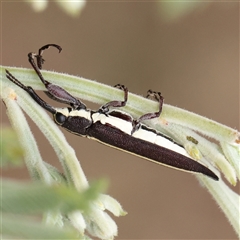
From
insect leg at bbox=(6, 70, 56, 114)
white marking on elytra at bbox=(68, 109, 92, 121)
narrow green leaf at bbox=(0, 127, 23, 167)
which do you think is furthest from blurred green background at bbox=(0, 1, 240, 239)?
narrow green leaf at bbox=(0, 127, 23, 167)

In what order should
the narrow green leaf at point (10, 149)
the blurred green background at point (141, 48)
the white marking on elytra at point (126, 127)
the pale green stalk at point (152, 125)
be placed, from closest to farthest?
the narrow green leaf at point (10, 149) < the pale green stalk at point (152, 125) < the white marking on elytra at point (126, 127) < the blurred green background at point (141, 48)

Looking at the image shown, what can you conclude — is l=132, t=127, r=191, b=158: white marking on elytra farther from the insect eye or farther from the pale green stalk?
the insect eye

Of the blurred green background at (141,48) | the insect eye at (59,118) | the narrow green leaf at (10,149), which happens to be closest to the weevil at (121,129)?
the insect eye at (59,118)

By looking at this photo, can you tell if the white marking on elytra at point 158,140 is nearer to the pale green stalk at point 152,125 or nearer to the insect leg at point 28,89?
the pale green stalk at point 152,125

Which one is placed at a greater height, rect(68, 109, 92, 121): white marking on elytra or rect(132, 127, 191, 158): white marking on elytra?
rect(68, 109, 92, 121): white marking on elytra

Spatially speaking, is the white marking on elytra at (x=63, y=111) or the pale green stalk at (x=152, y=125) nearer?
the pale green stalk at (x=152, y=125)

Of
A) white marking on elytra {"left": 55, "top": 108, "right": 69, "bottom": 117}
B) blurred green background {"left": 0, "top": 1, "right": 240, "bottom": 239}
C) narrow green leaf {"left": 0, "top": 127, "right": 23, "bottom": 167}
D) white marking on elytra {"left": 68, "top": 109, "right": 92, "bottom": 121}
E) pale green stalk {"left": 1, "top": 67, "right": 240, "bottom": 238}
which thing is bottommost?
narrow green leaf {"left": 0, "top": 127, "right": 23, "bottom": 167}

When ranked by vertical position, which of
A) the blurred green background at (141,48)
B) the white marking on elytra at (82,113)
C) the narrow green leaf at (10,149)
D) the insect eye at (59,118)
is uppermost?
the blurred green background at (141,48)

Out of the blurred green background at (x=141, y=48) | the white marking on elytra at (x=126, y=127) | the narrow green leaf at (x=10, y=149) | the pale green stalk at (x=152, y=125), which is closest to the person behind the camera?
the narrow green leaf at (x=10, y=149)
